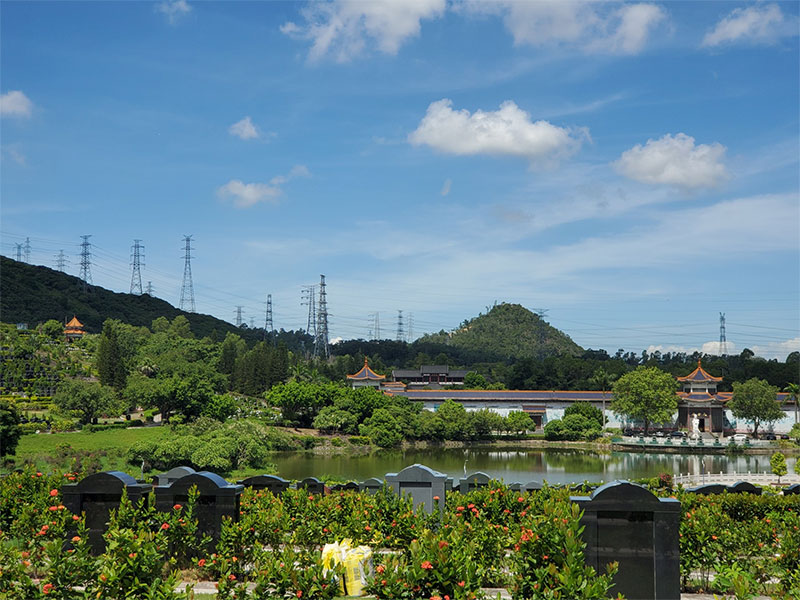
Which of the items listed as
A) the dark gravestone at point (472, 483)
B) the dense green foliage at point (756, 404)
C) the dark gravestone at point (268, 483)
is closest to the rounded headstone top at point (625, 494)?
the dark gravestone at point (472, 483)

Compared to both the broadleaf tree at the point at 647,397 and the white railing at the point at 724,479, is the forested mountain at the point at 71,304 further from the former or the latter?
the white railing at the point at 724,479

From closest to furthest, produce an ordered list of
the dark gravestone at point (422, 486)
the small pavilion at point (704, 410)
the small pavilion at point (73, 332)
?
1. the dark gravestone at point (422, 486)
2. the small pavilion at point (704, 410)
3. the small pavilion at point (73, 332)

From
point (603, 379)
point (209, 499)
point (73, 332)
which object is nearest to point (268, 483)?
point (209, 499)

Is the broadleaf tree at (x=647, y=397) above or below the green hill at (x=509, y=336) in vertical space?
below

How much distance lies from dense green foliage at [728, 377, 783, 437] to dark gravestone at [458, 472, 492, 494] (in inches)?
1539

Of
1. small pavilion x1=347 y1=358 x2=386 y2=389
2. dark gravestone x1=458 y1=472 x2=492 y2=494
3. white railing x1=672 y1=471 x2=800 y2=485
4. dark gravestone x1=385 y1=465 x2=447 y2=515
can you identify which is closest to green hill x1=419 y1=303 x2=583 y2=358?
small pavilion x1=347 y1=358 x2=386 y2=389

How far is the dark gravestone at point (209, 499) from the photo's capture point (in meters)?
9.22

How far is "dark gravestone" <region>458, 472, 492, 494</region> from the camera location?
1326 cm

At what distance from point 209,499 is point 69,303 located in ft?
276

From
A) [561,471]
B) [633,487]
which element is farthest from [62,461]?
[633,487]

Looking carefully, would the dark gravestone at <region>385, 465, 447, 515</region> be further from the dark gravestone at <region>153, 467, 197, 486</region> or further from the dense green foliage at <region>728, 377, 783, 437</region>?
the dense green foliage at <region>728, 377, 783, 437</region>

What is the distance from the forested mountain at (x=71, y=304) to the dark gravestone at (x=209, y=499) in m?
73.5

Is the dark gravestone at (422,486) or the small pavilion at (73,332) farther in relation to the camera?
the small pavilion at (73,332)

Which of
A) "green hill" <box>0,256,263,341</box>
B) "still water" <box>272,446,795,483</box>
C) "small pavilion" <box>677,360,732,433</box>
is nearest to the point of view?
"still water" <box>272,446,795,483</box>
